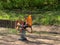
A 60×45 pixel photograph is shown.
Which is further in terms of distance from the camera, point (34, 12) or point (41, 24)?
point (34, 12)

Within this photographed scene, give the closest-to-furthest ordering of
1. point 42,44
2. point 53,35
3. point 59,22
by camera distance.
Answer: point 42,44 → point 53,35 → point 59,22

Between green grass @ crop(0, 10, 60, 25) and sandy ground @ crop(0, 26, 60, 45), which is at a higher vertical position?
green grass @ crop(0, 10, 60, 25)

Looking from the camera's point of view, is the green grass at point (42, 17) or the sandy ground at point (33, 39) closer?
the sandy ground at point (33, 39)

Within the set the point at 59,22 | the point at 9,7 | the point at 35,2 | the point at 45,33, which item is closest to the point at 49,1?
the point at 35,2

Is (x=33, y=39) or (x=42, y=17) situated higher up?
(x=42, y=17)

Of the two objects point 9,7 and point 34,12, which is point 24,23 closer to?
point 34,12

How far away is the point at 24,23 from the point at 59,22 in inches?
172

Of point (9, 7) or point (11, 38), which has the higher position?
point (9, 7)

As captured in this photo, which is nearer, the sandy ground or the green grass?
the sandy ground

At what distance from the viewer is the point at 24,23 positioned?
10578 millimetres

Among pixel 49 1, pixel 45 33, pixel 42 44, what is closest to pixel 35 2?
pixel 49 1

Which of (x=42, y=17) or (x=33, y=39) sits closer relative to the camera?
(x=33, y=39)

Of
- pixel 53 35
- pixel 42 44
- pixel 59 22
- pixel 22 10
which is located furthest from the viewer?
pixel 22 10

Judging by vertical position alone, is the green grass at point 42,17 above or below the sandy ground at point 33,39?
above
